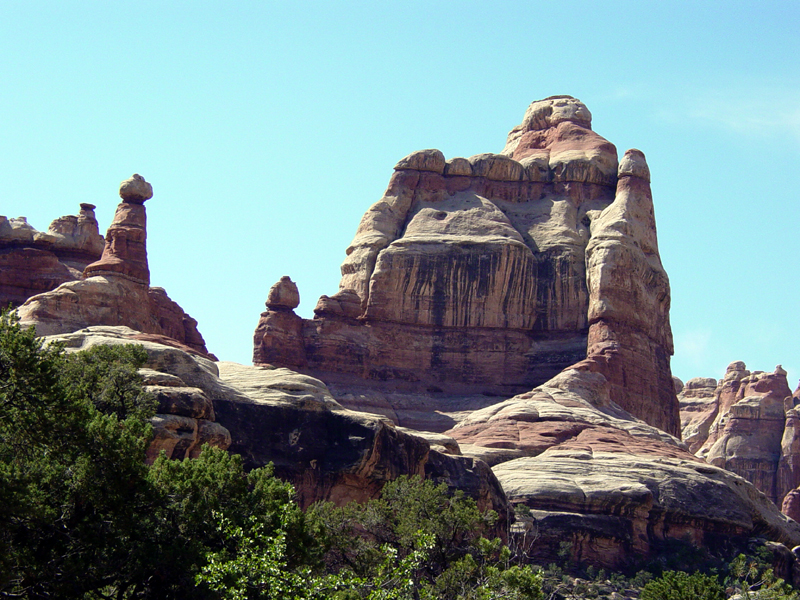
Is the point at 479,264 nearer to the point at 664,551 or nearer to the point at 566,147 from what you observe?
the point at 566,147

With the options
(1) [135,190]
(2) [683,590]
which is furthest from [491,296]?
(2) [683,590]

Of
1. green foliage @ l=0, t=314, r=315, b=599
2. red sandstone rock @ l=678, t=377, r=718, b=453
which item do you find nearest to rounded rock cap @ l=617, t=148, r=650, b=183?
red sandstone rock @ l=678, t=377, r=718, b=453

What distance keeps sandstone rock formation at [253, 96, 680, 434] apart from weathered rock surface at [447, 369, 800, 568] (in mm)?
Answer: 10140

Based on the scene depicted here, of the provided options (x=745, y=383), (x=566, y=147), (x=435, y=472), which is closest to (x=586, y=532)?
(x=435, y=472)

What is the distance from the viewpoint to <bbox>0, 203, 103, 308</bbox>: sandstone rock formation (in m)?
85.4

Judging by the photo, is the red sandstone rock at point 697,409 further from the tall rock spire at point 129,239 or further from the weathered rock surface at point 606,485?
the tall rock spire at point 129,239

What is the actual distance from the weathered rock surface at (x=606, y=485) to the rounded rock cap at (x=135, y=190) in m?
27.1

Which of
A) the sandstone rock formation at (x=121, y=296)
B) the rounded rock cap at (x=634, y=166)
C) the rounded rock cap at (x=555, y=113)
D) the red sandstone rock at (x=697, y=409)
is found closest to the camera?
the sandstone rock formation at (x=121, y=296)

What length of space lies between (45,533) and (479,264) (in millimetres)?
79309

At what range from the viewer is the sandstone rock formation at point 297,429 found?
56.4 m

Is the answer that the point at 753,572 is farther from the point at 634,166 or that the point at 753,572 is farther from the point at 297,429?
the point at 634,166

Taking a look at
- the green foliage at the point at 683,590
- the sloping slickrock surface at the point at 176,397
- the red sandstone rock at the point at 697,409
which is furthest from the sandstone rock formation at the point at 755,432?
the green foliage at the point at 683,590

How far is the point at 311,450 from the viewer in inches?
2311

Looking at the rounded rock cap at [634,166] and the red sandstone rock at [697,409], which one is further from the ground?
the rounded rock cap at [634,166]
